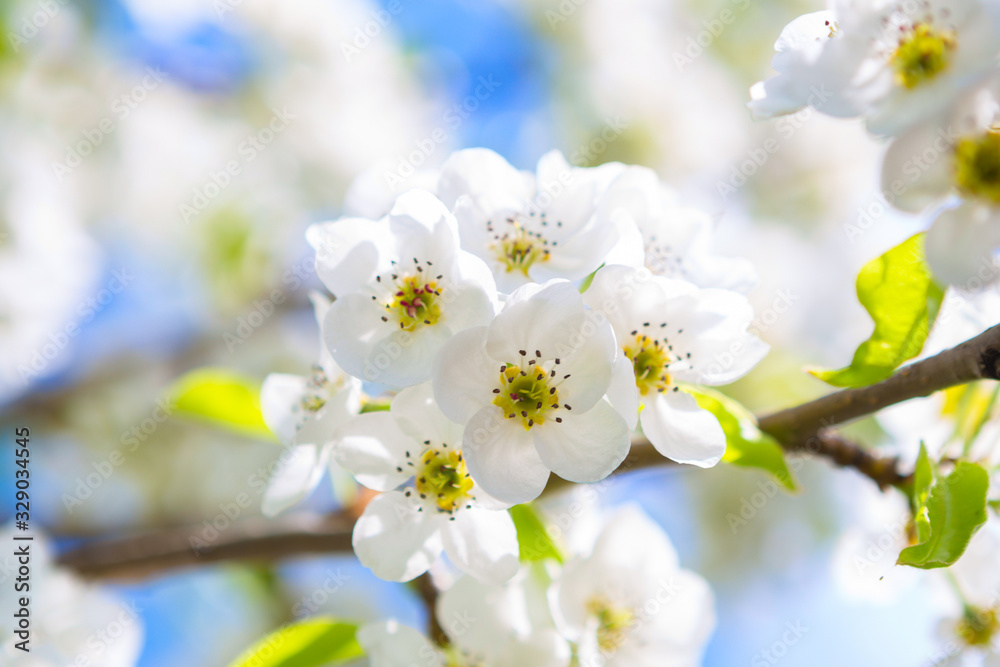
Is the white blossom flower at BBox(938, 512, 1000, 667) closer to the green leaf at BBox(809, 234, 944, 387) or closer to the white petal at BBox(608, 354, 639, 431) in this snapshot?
the green leaf at BBox(809, 234, 944, 387)

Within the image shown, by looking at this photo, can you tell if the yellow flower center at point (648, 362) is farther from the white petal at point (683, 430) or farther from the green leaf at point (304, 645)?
the green leaf at point (304, 645)

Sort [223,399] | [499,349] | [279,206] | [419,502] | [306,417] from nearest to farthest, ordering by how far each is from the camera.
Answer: [499,349], [419,502], [306,417], [223,399], [279,206]

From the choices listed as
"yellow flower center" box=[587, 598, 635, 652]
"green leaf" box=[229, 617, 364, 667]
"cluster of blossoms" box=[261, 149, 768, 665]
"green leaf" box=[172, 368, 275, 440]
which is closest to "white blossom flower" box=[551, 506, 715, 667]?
"yellow flower center" box=[587, 598, 635, 652]

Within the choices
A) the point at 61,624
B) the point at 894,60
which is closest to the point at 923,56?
the point at 894,60

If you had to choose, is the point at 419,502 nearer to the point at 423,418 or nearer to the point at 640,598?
the point at 423,418

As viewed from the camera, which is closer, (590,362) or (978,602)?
(590,362)

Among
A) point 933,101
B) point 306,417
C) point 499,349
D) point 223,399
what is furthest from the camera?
point 223,399

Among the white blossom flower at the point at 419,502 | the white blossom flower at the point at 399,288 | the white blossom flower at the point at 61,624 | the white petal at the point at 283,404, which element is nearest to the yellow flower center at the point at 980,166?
the white blossom flower at the point at 399,288
